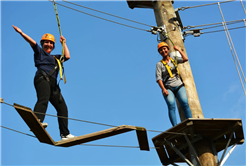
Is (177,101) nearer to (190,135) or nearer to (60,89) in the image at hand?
(190,135)

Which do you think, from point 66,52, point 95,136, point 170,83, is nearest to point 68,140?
point 95,136

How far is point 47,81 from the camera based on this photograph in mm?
6262

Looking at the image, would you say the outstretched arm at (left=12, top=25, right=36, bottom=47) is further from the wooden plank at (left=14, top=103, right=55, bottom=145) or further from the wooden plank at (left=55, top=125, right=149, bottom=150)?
the wooden plank at (left=55, top=125, right=149, bottom=150)

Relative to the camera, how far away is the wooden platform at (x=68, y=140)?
549 cm

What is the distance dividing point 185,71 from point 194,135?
144 cm

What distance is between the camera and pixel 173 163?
741cm

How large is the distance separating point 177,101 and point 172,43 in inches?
50.4

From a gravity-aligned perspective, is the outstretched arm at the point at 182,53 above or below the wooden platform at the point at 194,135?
above

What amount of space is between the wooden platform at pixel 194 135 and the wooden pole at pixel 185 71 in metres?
0.19

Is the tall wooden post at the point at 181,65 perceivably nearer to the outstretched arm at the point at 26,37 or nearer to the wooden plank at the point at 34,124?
the wooden plank at the point at 34,124

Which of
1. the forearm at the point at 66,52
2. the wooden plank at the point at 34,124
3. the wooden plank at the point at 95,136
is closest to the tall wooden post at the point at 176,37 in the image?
the wooden plank at the point at 95,136

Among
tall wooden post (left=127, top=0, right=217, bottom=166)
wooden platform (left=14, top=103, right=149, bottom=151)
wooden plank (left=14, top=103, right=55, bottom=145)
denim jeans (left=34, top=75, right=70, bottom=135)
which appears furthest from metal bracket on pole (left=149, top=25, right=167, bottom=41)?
wooden plank (left=14, top=103, right=55, bottom=145)

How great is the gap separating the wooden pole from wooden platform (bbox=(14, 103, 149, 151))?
1.10 metres

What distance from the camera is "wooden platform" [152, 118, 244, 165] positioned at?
654 centimetres
